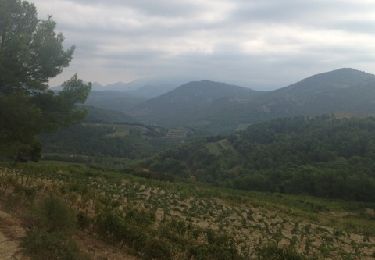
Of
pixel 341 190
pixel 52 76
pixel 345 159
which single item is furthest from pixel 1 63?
pixel 345 159

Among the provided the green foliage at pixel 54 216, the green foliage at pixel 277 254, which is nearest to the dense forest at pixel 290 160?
the green foliage at pixel 277 254

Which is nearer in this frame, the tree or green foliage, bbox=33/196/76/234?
green foliage, bbox=33/196/76/234

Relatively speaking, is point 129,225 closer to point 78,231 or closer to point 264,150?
point 78,231

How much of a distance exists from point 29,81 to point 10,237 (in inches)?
348

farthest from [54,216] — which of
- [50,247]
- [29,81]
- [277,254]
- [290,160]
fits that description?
[290,160]

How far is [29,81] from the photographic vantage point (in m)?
19.4

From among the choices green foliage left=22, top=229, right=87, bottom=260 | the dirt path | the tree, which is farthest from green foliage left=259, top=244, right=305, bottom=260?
the tree

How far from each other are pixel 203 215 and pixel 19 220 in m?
13.6

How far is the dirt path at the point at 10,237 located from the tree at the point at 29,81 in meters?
5.54

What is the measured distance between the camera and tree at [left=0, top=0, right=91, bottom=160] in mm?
18562

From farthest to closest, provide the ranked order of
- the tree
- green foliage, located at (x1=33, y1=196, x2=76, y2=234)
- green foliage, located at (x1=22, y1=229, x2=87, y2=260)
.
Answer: the tree, green foliage, located at (x1=33, y1=196, x2=76, y2=234), green foliage, located at (x1=22, y1=229, x2=87, y2=260)

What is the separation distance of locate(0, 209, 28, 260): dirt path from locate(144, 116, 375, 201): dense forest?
85569mm

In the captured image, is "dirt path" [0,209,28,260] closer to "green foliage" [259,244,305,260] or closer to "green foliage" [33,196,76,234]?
"green foliage" [33,196,76,234]

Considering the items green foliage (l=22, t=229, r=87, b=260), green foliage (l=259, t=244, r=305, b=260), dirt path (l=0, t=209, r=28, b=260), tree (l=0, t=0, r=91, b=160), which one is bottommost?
green foliage (l=259, t=244, r=305, b=260)
